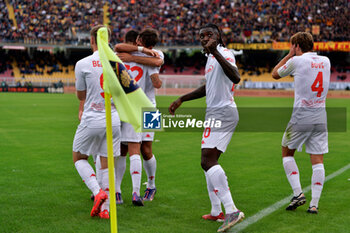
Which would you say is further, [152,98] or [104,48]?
[152,98]

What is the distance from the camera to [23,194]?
6.45 metres

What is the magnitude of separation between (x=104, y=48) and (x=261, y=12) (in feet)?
169

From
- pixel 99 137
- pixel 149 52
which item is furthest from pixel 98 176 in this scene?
pixel 149 52

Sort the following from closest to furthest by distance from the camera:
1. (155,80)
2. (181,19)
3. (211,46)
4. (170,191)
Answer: (211,46), (155,80), (170,191), (181,19)

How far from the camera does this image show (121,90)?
141 inches

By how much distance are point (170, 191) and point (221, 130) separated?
7.13 ft

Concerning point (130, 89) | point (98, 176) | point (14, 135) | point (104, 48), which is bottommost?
point (14, 135)

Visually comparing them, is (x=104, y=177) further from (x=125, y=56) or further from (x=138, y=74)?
(x=125, y=56)

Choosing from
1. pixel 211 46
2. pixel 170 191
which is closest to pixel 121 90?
pixel 211 46

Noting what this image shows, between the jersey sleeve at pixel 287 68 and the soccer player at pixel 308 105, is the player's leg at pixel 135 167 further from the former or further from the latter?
the jersey sleeve at pixel 287 68

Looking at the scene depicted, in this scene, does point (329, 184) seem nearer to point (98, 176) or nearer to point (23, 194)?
point (98, 176)

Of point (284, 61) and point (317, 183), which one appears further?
point (284, 61)

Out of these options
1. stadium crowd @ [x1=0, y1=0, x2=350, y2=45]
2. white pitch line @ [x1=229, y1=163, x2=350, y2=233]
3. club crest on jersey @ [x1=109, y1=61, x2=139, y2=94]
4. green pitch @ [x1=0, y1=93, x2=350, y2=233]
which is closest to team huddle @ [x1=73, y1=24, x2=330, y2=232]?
white pitch line @ [x1=229, y1=163, x2=350, y2=233]

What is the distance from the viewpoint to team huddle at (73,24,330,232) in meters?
4.91
